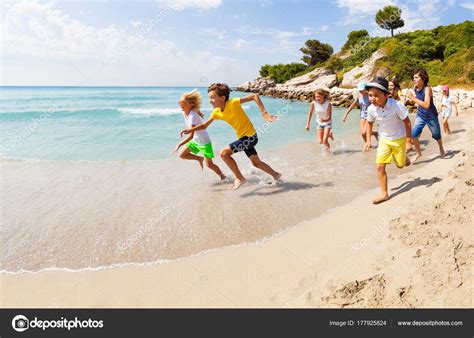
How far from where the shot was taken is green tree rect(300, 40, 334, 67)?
179ft

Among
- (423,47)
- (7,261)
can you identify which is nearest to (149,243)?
(7,261)

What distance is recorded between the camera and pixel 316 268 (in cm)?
272

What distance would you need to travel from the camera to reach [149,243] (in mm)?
3594

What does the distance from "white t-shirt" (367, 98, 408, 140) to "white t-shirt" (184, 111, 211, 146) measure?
9.67 ft

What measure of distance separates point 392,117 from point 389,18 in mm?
51359

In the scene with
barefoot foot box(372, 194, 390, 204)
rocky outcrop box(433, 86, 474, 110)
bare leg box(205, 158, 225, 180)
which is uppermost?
rocky outcrop box(433, 86, 474, 110)

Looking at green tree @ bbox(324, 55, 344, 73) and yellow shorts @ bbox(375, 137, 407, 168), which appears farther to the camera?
green tree @ bbox(324, 55, 344, 73)

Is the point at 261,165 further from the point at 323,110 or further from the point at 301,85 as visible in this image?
the point at 301,85

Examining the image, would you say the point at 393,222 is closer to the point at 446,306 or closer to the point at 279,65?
the point at 446,306

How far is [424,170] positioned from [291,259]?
3832 millimetres

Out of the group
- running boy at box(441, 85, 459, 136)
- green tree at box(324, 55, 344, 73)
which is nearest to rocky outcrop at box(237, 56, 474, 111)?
green tree at box(324, 55, 344, 73)

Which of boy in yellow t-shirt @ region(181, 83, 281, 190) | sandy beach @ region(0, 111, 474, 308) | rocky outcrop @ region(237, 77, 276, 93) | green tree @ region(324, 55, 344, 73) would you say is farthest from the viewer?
rocky outcrop @ region(237, 77, 276, 93)

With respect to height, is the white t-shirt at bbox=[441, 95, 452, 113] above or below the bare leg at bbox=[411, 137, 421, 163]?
above

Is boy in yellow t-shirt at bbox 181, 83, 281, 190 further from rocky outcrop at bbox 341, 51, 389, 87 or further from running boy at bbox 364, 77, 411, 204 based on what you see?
rocky outcrop at bbox 341, 51, 389, 87
